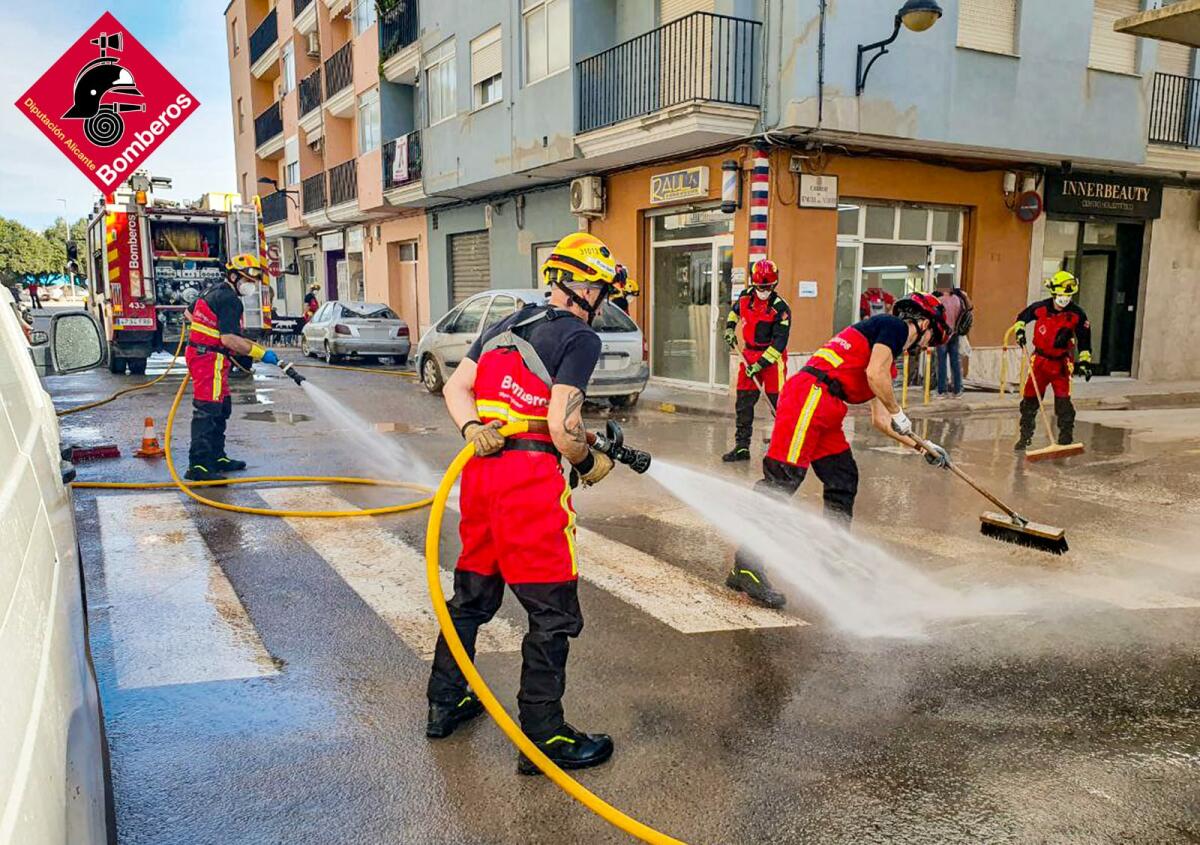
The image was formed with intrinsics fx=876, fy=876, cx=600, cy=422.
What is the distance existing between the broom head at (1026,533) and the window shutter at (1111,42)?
1307 cm

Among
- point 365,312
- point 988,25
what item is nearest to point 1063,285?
point 988,25

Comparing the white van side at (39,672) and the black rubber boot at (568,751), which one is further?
the black rubber boot at (568,751)

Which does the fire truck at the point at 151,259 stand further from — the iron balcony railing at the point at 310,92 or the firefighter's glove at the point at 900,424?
the firefighter's glove at the point at 900,424

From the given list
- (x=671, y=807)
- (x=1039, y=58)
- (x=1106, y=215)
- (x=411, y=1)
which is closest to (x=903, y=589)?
(x=671, y=807)

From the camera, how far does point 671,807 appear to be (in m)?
2.83

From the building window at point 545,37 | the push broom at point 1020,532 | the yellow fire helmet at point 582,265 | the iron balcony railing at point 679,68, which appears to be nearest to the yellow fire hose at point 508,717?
the yellow fire helmet at point 582,265

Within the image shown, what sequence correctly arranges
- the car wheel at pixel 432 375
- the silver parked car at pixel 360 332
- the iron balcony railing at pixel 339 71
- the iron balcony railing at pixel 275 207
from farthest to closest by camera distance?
the iron balcony railing at pixel 275 207 → the iron balcony railing at pixel 339 71 → the silver parked car at pixel 360 332 → the car wheel at pixel 432 375

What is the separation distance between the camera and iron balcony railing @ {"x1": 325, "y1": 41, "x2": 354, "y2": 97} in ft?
85.9

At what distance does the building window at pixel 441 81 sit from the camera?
2011 centimetres

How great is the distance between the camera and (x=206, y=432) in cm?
762

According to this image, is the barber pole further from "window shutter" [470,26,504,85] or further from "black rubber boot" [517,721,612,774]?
"black rubber boot" [517,721,612,774]

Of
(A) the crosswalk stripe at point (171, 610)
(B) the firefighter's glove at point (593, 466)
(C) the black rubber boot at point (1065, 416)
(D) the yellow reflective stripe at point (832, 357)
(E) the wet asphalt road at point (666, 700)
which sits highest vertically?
(D) the yellow reflective stripe at point (832, 357)

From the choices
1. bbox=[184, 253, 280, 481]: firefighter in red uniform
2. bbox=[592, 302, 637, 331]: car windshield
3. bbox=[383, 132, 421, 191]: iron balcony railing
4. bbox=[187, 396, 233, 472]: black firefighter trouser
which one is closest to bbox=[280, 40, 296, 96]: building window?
bbox=[383, 132, 421, 191]: iron balcony railing

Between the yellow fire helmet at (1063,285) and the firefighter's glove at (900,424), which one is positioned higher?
the yellow fire helmet at (1063,285)
